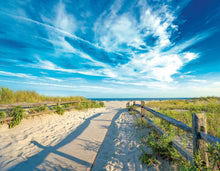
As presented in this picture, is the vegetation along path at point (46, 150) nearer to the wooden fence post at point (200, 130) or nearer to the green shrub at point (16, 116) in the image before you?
the green shrub at point (16, 116)

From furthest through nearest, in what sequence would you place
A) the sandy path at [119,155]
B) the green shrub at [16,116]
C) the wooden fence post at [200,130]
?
the green shrub at [16,116]
the sandy path at [119,155]
the wooden fence post at [200,130]

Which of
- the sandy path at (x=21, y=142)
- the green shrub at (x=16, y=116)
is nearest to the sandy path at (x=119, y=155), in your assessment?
the sandy path at (x=21, y=142)

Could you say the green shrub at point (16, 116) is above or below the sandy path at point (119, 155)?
above

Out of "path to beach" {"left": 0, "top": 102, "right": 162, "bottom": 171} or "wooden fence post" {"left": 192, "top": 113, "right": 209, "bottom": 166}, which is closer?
"wooden fence post" {"left": 192, "top": 113, "right": 209, "bottom": 166}

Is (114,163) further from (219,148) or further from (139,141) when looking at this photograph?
(219,148)

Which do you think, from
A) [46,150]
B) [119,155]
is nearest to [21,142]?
[46,150]

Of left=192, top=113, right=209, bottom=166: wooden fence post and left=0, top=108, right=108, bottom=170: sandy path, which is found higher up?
left=192, top=113, right=209, bottom=166: wooden fence post

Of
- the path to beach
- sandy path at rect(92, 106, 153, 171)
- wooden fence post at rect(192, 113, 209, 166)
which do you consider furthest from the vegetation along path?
wooden fence post at rect(192, 113, 209, 166)

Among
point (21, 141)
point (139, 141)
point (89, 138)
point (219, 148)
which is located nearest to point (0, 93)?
point (21, 141)

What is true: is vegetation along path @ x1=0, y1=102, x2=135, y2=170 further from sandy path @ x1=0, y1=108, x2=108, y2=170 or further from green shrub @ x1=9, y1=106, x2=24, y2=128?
green shrub @ x1=9, y1=106, x2=24, y2=128

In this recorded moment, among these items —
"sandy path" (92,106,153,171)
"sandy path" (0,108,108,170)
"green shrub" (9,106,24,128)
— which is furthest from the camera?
"green shrub" (9,106,24,128)

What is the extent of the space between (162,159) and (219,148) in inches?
69.9

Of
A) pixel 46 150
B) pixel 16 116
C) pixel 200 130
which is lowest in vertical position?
pixel 46 150

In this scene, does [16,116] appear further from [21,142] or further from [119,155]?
[119,155]
